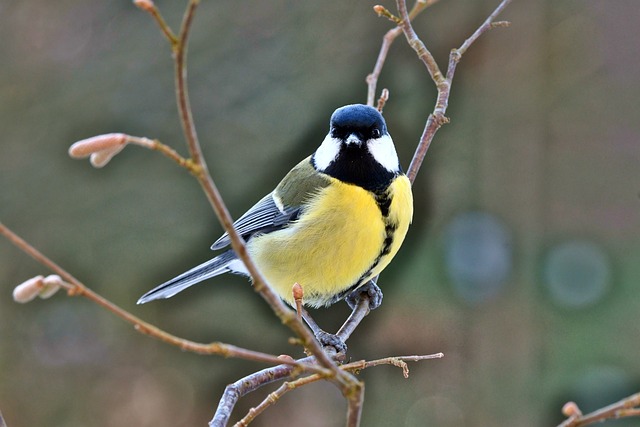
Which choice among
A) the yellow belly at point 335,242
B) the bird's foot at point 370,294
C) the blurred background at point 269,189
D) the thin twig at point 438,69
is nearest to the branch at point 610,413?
the thin twig at point 438,69

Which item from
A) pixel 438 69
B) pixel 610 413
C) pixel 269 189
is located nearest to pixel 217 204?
pixel 610 413

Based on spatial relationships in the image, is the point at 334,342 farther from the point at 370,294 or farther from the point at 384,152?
the point at 384,152

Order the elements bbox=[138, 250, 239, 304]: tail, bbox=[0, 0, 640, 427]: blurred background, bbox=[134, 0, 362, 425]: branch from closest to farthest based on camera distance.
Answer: bbox=[134, 0, 362, 425]: branch < bbox=[138, 250, 239, 304]: tail < bbox=[0, 0, 640, 427]: blurred background

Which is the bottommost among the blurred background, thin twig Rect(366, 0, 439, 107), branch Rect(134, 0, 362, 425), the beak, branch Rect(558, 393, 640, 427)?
the blurred background

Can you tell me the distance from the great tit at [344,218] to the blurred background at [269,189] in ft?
4.45

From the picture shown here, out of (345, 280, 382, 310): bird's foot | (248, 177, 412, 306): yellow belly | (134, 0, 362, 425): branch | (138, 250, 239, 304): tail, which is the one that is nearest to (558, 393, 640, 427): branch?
(134, 0, 362, 425): branch

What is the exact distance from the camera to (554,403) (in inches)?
124

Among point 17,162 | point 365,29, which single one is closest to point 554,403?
point 365,29

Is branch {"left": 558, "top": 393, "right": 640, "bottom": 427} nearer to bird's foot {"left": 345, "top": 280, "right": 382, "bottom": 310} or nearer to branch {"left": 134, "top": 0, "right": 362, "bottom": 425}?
branch {"left": 134, "top": 0, "right": 362, "bottom": 425}

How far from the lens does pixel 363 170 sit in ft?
4.81

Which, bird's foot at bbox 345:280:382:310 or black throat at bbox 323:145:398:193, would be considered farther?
bird's foot at bbox 345:280:382:310

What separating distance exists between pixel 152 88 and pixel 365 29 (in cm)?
85

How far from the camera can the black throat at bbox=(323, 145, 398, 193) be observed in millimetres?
1455

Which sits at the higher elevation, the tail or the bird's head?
the bird's head
